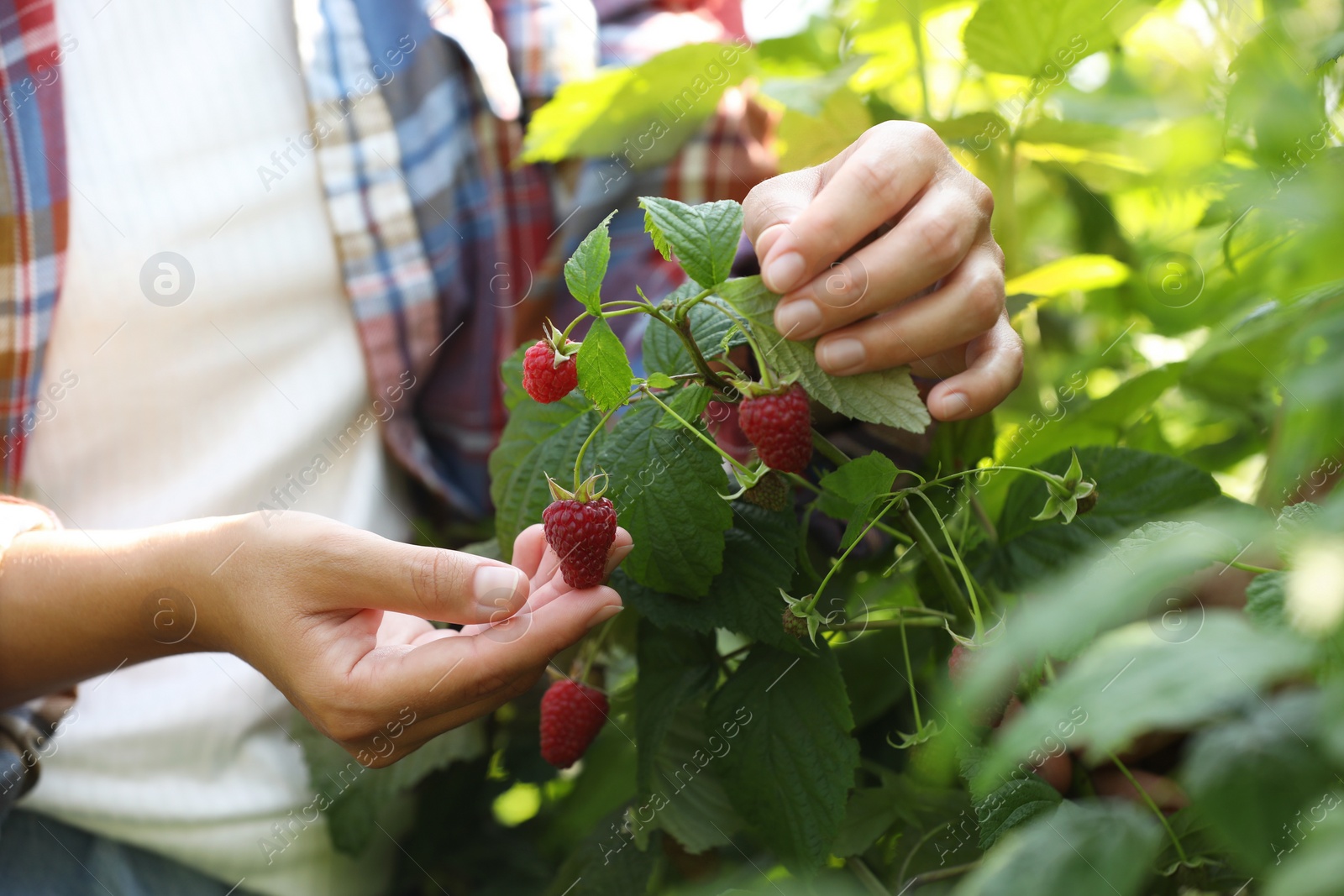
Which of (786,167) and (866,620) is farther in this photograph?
(786,167)

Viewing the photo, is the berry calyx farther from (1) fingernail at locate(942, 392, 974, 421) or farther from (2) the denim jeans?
(2) the denim jeans

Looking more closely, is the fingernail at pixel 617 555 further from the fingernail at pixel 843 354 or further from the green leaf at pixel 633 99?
the green leaf at pixel 633 99

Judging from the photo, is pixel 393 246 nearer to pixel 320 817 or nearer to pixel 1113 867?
pixel 320 817

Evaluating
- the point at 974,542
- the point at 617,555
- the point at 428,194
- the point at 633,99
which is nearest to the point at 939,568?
the point at 974,542

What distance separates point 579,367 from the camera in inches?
18.1

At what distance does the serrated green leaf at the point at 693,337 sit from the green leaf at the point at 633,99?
0.34m

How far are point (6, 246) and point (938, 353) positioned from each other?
2.62 ft

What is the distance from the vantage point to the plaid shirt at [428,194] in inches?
30.8

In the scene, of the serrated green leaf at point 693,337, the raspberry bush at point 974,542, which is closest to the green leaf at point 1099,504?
the raspberry bush at point 974,542

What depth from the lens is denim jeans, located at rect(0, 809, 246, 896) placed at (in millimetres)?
727

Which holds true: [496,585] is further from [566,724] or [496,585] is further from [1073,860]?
[1073,860]

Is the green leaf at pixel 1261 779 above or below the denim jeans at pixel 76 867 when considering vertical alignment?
above

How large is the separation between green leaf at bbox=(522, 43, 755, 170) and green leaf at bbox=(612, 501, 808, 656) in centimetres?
44

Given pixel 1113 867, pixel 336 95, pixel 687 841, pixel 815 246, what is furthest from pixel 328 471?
pixel 1113 867
